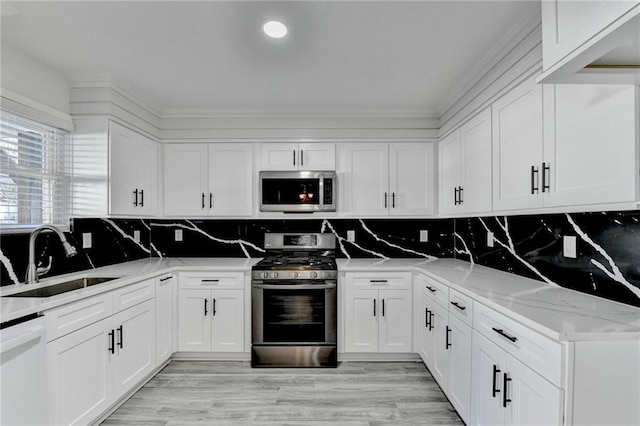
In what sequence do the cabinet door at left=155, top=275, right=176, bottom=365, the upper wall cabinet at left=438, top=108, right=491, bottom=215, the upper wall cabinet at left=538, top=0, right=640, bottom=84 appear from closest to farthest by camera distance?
the upper wall cabinet at left=538, top=0, right=640, bottom=84
the upper wall cabinet at left=438, top=108, right=491, bottom=215
the cabinet door at left=155, top=275, right=176, bottom=365

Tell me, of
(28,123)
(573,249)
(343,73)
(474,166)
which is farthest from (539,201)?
(28,123)

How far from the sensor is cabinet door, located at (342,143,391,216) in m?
3.35

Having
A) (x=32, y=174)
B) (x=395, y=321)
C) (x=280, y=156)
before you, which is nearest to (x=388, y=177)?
(x=280, y=156)

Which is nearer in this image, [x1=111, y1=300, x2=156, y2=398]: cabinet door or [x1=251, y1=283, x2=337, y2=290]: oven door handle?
[x1=111, y1=300, x2=156, y2=398]: cabinet door

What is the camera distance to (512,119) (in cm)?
197

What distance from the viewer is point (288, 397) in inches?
96.4

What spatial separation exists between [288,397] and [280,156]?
2.16 m

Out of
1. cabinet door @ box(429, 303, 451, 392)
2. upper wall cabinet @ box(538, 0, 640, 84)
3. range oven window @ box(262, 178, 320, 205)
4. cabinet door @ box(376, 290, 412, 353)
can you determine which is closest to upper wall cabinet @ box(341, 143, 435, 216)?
range oven window @ box(262, 178, 320, 205)

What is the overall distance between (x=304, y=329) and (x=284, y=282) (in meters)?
0.46

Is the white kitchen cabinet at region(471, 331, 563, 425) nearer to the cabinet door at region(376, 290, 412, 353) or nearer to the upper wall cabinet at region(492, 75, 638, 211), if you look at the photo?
the upper wall cabinet at region(492, 75, 638, 211)

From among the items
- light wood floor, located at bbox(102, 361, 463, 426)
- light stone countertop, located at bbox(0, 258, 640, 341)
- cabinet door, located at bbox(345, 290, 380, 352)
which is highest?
light stone countertop, located at bbox(0, 258, 640, 341)

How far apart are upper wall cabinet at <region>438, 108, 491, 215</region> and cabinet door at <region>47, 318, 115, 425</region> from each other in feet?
8.82

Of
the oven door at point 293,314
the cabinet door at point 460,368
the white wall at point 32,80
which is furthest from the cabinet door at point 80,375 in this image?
the cabinet door at point 460,368

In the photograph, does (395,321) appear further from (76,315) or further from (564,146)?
(76,315)
